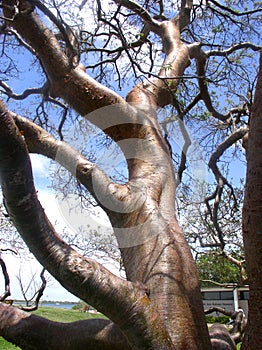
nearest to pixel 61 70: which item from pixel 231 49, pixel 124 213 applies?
pixel 124 213

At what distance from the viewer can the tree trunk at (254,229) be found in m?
1.83

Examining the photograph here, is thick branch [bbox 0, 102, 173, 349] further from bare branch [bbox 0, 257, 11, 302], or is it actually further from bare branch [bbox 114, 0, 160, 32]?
bare branch [bbox 114, 0, 160, 32]

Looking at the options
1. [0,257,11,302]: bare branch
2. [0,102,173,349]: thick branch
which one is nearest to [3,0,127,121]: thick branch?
[0,257,11,302]: bare branch

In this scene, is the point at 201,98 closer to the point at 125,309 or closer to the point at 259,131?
the point at 259,131

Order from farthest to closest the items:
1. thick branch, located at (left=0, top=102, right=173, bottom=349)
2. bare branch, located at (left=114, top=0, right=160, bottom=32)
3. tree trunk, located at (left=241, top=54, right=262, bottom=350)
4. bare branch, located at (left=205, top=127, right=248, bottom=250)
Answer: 1. bare branch, located at (left=114, top=0, right=160, bottom=32)
2. bare branch, located at (left=205, top=127, right=248, bottom=250)
3. tree trunk, located at (left=241, top=54, right=262, bottom=350)
4. thick branch, located at (left=0, top=102, right=173, bottom=349)

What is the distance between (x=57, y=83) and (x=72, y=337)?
2.17 m

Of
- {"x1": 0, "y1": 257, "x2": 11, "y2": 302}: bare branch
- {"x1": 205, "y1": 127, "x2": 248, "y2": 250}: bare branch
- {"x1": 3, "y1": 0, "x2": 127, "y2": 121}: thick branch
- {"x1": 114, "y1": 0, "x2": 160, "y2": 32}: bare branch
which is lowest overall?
{"x1": 0, "y1": 257, "x2": 11, "y2": 302}: bare branch

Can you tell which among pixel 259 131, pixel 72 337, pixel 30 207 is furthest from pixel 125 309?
pixel 259 131

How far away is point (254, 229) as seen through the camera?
1939 millimetres

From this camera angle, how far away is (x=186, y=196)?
5.52m

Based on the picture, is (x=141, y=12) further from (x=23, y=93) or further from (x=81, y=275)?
(x=81, y=275)

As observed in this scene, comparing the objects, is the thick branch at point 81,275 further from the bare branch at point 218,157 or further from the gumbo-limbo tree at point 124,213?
the bare branch at point 218,157

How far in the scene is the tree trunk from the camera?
1827 millimetres

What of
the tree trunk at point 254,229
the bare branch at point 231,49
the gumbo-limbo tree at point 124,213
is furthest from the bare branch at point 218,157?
the bare branch at point 231,49
